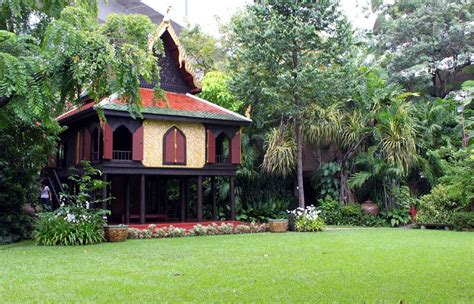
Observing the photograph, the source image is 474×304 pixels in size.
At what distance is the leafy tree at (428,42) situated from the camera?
77.9ft

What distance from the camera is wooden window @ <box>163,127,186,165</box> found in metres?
16.5

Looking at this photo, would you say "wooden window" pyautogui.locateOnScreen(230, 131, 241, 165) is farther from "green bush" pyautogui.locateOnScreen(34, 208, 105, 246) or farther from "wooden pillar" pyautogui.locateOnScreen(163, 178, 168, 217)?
"green bush" pyautogui.locateOnScreen(34, 208, 105, 246)

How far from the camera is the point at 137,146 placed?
51.6ft

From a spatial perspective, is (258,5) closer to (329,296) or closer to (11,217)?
(11,217)

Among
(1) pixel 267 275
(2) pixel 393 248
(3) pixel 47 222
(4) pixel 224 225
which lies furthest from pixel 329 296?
(4) pixel 224 225

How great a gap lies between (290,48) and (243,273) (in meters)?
11.8

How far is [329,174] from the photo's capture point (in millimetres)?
21672

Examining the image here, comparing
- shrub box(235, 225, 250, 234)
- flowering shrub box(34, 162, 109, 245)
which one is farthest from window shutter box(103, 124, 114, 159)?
shrub box(235, 225, 250, 234)

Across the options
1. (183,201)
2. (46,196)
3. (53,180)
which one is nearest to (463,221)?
(183,201)

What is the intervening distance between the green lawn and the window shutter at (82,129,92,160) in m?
5.18

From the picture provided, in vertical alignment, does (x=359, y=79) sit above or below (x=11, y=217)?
above

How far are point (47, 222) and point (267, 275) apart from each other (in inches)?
289

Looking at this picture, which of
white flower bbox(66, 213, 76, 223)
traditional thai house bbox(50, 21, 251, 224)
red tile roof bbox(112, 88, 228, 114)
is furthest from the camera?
A: red tile roof bbox(112, 88, 228, 114)

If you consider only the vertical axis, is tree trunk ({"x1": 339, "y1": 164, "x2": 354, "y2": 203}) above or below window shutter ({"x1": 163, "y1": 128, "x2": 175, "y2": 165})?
below
